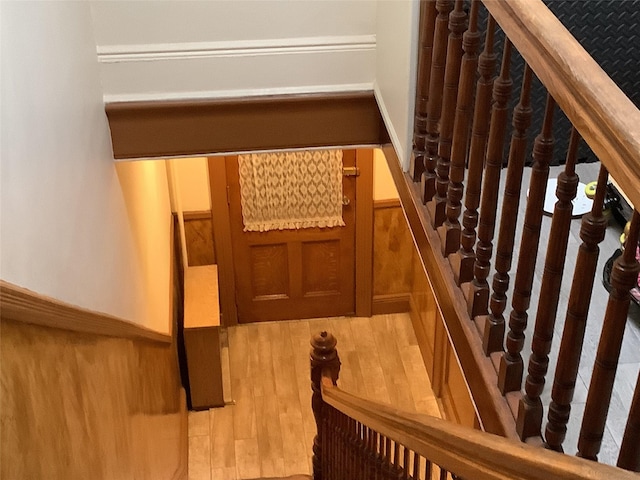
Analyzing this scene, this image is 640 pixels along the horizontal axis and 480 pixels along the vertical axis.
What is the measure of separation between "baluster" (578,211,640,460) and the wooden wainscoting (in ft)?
13.5

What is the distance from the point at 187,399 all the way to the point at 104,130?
2.67 m

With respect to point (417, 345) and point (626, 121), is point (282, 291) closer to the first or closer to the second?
point (417, 345)

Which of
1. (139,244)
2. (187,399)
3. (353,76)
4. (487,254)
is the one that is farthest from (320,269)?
(487,254)

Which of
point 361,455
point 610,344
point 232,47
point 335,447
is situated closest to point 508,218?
point 610,344

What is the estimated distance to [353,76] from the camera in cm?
307

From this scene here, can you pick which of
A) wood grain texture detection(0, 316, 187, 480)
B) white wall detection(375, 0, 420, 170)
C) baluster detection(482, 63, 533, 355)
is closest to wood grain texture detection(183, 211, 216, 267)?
wood grain texture detection(0, 316, 187, 480)

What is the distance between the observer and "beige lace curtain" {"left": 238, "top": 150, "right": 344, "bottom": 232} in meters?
5.35

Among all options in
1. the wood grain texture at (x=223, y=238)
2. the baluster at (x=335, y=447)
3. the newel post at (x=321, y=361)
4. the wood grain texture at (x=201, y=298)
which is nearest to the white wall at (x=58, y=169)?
the newel post at (x=321, y=361)

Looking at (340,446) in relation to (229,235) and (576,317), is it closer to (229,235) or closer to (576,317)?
(576,317)

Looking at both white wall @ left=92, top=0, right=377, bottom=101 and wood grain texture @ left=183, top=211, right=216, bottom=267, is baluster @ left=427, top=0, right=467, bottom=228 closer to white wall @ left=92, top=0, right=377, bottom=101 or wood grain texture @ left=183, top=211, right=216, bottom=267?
white wall @ left=92, top=0, right=377, bottom=101

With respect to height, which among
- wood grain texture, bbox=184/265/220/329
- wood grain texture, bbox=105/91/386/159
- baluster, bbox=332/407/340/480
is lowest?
baluster, bbox=332/407/340/480

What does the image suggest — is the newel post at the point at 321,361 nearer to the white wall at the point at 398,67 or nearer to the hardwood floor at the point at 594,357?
the white wall at the point at 398,67

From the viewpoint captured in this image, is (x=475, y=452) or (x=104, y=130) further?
(x=104, y=130)

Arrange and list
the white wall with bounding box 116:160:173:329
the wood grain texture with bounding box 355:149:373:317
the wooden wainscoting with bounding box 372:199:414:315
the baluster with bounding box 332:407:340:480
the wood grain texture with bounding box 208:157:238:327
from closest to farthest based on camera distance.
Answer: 1. the baluster with bounding box 332:407:340:480
2. the white wall with bounding box 116:160:173:329
3. the wood grain texture with bounding box 208:157:238:327
4. the wood grain texture with bounding box 355:149:373:317
5. the wooden wainscoting with bounding box 372:199:414:315
